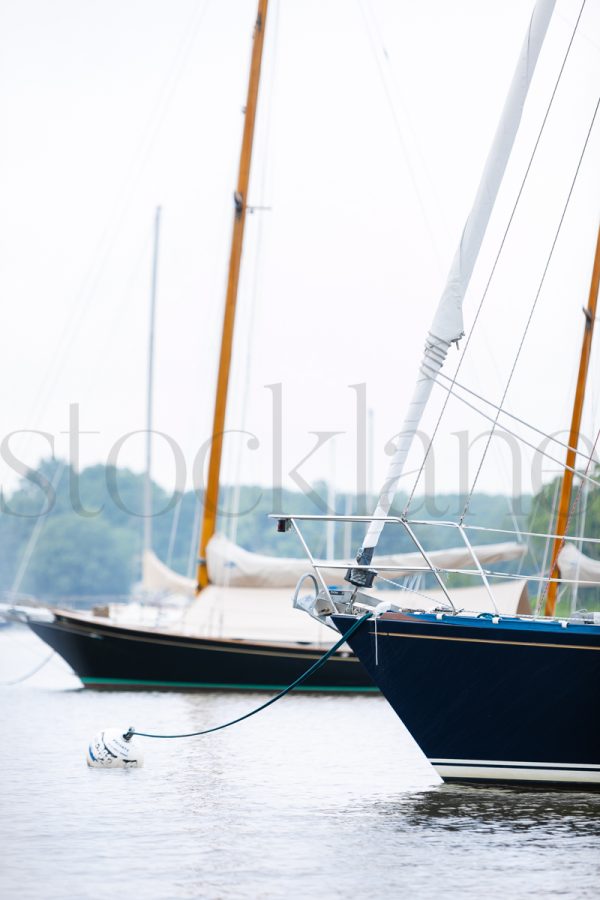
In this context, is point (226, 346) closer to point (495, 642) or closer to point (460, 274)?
point (460, 274)

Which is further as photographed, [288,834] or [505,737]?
[505,737]

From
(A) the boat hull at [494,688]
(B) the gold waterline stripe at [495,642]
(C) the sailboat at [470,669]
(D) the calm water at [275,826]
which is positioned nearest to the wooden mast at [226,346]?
(D) the calm water at [275,826]

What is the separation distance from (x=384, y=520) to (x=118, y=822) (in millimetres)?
4399

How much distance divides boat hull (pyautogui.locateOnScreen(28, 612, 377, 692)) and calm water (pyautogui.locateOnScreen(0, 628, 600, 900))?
7.30m

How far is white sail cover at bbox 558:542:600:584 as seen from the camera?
76.0 feet

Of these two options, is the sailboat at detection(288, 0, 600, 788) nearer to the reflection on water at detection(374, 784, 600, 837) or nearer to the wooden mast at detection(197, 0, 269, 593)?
the reflection on water at detection(374, 784, 600, 837)

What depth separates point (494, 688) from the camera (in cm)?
1524

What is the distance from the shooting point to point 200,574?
31.3 m

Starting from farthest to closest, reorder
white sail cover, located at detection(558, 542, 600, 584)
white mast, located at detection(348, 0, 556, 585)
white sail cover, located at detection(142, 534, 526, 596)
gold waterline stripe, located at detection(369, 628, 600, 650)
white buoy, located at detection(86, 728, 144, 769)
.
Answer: white sail cover, located at detection(142, 534, 526, 596)
white sail cover, located at detection(558, 542, 600, 584)
white buoy, located at detection(86, 728, 144, 769)
white mast, located at detection(348, 0, 556, 585)
gold waterline stripe, located at detection(369, 628, 600, 650)

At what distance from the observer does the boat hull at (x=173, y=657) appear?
29844 millimetres

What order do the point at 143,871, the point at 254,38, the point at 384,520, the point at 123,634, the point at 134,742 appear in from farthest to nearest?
the point at 254,38
the point at 123,634
the point at 134,742
the point at 384,520
the point at 143,871

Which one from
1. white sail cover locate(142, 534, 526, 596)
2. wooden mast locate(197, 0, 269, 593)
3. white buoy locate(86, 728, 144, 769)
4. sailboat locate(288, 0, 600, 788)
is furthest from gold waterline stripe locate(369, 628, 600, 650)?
wooden mast locate(197, 0, 269, 593)

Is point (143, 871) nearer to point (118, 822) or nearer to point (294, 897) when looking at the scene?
point (294, 897)

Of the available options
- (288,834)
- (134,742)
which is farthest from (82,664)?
(288,834)
